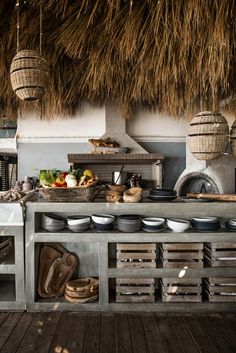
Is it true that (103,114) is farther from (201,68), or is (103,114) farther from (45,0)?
(45,0)

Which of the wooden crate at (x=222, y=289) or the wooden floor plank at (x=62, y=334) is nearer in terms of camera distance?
the wooden floor plank at (x=62, y=334)

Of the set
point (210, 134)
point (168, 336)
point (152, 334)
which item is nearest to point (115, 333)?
Result: point (152, 334)

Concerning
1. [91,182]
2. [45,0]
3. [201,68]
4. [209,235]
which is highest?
[45,0]

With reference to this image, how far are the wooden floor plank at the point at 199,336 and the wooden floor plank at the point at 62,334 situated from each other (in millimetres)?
915

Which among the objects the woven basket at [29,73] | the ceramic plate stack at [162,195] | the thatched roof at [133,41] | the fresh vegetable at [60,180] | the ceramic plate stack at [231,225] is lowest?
the ceramic plate stack at [231,225]

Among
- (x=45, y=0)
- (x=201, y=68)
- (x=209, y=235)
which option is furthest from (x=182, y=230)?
(x=45, y=0)

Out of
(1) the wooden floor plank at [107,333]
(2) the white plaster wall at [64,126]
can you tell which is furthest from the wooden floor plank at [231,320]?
(2) the white plaster wall at [64,126]

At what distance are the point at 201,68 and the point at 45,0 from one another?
166 cm

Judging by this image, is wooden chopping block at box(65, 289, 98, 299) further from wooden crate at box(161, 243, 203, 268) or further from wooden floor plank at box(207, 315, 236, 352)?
wooden floor plank at box(207, 315, 236, 352)

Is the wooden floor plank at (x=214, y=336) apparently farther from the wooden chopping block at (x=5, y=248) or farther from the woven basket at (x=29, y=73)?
the woven basket at (x=29, y=73)

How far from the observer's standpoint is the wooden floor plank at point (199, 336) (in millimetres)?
1850

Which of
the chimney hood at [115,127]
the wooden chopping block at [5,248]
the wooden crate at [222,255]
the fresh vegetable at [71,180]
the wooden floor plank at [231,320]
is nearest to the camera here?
the wooden floor plank at [231,320]

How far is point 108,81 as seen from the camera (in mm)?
3738

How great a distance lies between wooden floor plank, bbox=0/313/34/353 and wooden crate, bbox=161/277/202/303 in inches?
44.0
